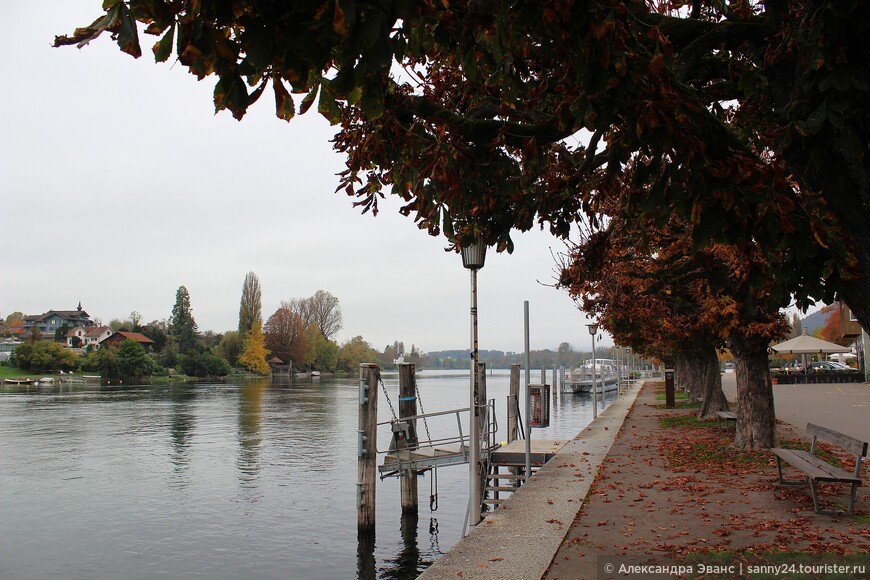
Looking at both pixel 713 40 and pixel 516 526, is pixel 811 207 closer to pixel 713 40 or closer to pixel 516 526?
pixel 713 40

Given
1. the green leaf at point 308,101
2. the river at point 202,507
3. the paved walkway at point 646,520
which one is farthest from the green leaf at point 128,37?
the river at point 202,507

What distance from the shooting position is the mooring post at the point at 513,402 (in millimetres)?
20000

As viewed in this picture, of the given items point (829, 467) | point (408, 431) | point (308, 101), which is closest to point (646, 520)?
point (829, 467)

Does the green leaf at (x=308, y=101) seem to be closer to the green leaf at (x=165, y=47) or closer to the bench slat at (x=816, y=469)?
the green leaf at (x=165, y=47)

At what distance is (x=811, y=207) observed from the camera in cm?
552

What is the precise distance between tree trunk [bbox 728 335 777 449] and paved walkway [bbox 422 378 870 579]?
2.32 feet

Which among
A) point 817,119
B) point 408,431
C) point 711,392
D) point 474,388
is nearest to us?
point 817,119

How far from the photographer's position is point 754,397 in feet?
48.6

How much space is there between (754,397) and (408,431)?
25.1ft

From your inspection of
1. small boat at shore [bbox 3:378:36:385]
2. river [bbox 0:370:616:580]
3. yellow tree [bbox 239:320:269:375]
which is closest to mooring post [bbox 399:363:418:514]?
river [bbox 0:370:616:580]

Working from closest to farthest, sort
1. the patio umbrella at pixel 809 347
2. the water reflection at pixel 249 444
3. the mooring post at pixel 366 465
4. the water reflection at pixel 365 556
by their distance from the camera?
the water reflection at pixel 365 556 < the mooring post at pixel 366 465 < the water reflection at pixel 249 444 < the patio umbrella at pixel 809 347

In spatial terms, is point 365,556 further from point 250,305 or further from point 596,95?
point 250,305

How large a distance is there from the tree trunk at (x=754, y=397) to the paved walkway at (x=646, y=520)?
2.32 ft

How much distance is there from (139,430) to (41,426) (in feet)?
18.4
